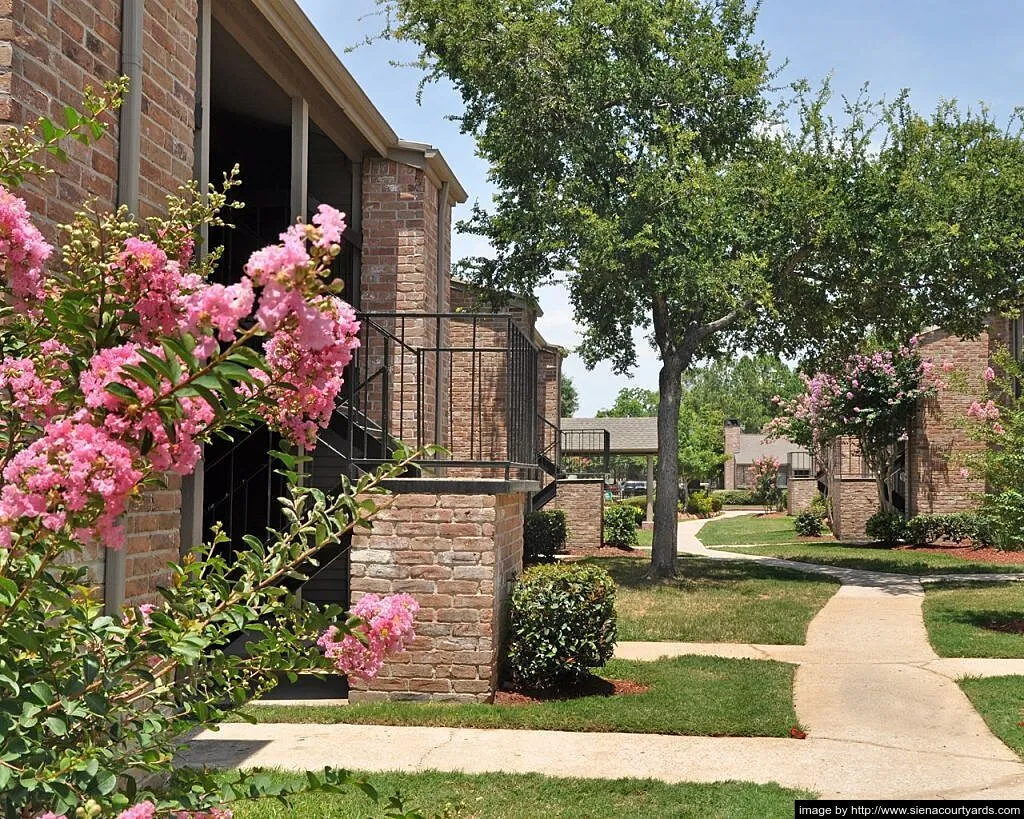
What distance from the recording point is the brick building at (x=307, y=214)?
13.7 feet

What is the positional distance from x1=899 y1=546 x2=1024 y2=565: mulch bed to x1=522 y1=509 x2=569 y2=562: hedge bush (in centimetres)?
822

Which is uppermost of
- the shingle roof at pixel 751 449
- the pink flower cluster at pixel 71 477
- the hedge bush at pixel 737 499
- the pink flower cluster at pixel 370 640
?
the shingle roof at pixel 751 449

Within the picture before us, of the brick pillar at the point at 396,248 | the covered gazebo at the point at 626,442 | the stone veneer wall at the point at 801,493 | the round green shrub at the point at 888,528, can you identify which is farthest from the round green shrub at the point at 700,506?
the brick pillar at the point at 396,248

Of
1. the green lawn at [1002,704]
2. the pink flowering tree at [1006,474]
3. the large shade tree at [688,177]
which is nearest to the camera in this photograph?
the green lawn at [1002,704]

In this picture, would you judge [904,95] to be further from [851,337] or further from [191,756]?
[191,756]

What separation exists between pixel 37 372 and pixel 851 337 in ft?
60.4

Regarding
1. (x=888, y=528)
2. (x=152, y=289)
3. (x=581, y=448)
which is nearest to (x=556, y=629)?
(x=152, y=289)

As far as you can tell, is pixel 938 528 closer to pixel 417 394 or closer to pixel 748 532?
pixel 748 532

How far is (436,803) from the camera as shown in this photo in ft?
16.5

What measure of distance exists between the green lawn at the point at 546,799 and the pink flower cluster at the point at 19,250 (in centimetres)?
316

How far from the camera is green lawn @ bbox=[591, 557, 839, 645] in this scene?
11383 millimetres

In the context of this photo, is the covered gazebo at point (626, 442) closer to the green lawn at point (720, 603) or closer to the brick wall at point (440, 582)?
the green lawn at point (720, 603)

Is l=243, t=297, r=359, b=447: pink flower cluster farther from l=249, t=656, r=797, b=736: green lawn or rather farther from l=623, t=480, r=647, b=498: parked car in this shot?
l=623, t=480, r=647, b=498: parked car

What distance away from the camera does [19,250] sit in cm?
252
